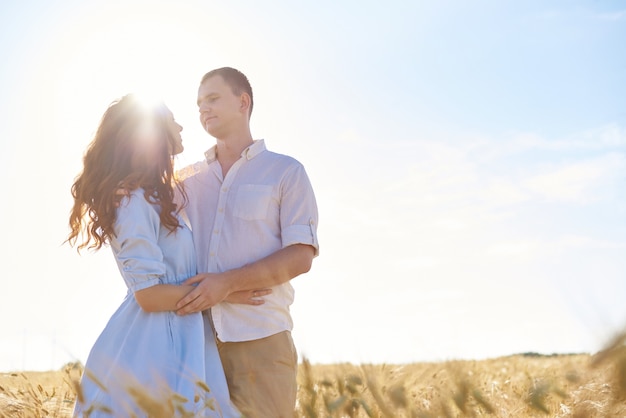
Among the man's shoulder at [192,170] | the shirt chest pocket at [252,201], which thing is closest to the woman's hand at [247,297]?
the shirt chest pocket at [252,201]

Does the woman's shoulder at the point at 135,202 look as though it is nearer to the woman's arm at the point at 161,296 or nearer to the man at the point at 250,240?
the woman's arm at the point at 161,296

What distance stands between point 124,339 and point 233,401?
2.33 feet

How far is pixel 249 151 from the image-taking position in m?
4.27

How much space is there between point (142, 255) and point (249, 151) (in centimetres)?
123

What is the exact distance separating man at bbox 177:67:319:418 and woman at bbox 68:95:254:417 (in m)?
0.25

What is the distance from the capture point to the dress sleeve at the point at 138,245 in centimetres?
321

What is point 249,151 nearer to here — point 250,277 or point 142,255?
point 250,277

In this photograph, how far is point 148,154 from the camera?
350 cm

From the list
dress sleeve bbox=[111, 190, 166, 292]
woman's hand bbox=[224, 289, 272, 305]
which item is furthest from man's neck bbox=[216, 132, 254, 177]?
dress sleeve bbox=[111, 190, 166, 292]

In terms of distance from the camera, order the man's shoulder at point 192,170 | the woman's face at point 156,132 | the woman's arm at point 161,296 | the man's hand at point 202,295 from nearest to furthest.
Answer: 1. the woman's arm at point 161,296
2. the man's hand at point 202,295
3. the woman's face at point 156,132
4. the man's shoulder at point 192,170

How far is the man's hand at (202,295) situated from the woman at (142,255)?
4 cm

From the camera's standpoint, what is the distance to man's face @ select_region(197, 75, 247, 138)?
430 centimetres

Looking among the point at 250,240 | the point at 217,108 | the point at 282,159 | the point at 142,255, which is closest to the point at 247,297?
the point at 250,240

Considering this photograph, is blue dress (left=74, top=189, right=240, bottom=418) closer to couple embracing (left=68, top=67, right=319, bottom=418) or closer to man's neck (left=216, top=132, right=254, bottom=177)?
couple embracing (left=68, top=67, right=319, bottom=418)
